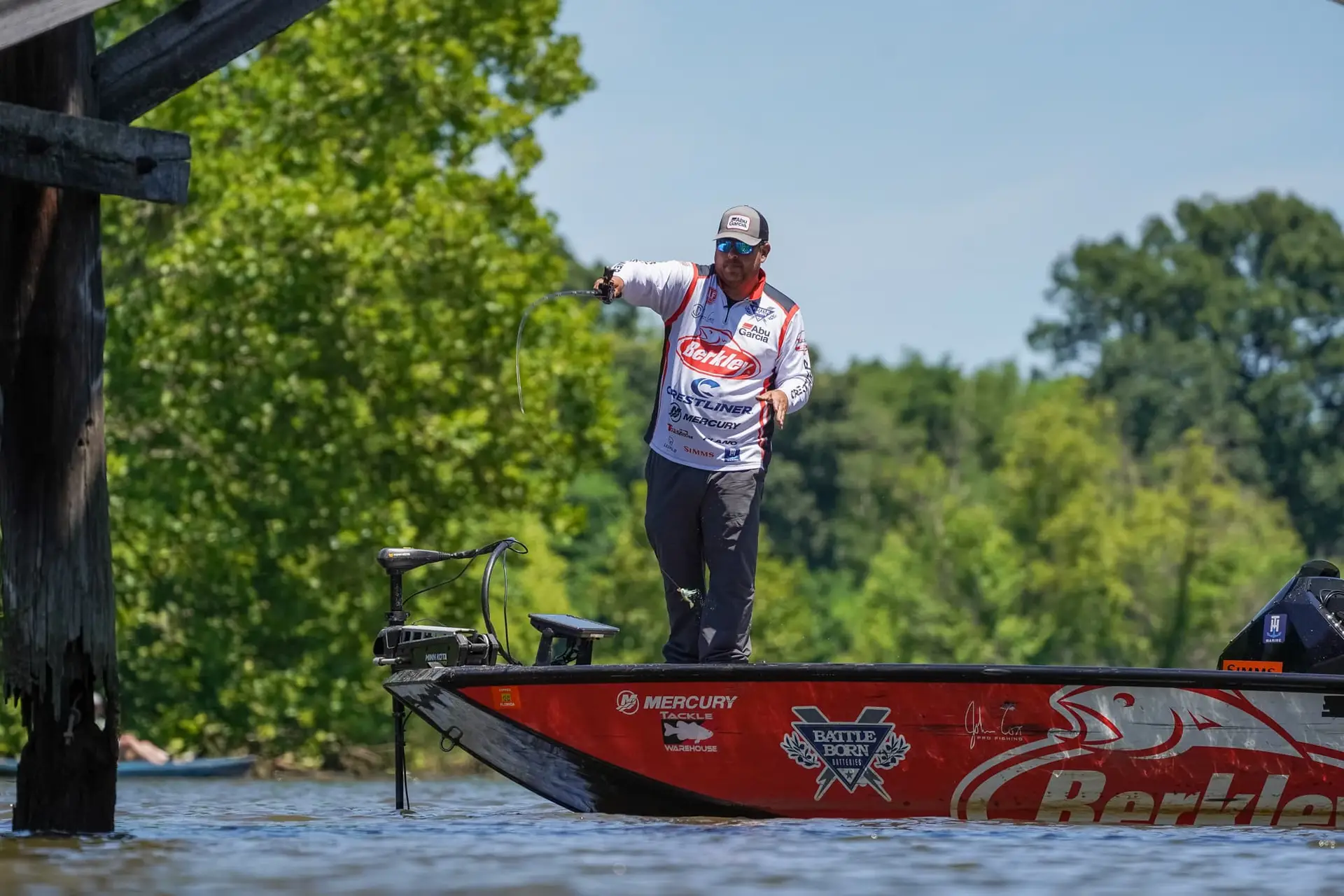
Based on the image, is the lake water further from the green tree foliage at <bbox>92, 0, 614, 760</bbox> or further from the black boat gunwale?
the green tree foliage at <bbox>92, 0, 614, 760</bbox>

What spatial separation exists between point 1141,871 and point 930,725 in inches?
65.8

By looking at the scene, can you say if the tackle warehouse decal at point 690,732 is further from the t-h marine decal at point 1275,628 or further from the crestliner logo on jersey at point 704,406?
the t-h marine decal at point 1275,628

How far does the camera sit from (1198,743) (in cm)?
792

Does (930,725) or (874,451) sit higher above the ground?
(874,451)

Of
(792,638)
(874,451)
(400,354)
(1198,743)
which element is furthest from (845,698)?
(874,451)

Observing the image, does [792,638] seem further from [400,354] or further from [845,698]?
[845,698]

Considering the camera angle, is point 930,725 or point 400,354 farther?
point 400,354

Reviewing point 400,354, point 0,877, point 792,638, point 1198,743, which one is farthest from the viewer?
point 792,638

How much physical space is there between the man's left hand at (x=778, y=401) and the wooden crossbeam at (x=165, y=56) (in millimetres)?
2188

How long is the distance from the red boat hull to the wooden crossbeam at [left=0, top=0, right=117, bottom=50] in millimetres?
2647

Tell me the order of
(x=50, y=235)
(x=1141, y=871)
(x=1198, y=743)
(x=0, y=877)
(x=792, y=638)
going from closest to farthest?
(x=0, y=877)
(x=1141, y=871)
(x=50, y=235)
(x=1198, y=743)
(x=792, y=638)

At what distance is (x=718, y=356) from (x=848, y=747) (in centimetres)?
148

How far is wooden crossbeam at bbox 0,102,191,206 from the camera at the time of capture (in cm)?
709

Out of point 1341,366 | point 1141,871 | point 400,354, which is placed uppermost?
point 1341,366
